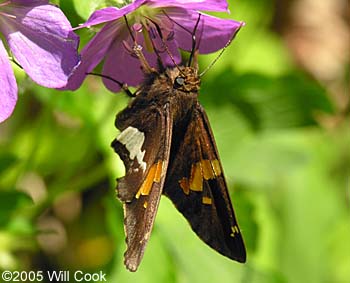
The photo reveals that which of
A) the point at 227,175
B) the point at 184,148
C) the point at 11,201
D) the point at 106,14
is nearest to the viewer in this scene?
the point at 106,14

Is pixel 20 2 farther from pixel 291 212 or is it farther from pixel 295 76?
pixel 291 212

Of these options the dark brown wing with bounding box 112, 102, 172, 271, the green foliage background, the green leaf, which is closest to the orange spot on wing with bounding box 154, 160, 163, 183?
the dark brown wing with bounding box 112, 102, 172, 271

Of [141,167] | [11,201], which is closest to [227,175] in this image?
[11,201]

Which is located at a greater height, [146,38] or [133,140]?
[146,38]

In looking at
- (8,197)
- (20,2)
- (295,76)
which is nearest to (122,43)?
Result: (20,2)

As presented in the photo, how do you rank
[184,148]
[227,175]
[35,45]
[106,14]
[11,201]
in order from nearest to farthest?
[106,14] < [35,45] < [184,148] < [11,201] < [227,175]

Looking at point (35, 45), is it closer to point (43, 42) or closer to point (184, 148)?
point (43, 42)

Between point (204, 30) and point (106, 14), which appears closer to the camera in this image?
point (106, 14)
